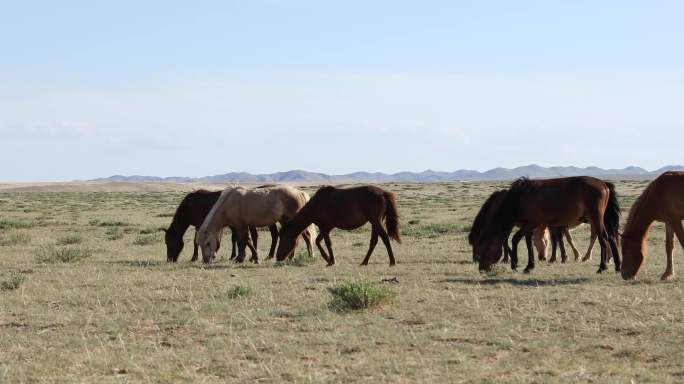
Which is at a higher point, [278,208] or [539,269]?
[278,208]

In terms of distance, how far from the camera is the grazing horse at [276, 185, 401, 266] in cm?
1656

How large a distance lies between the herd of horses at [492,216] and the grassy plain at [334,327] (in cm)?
77

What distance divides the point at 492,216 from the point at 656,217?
307 cm

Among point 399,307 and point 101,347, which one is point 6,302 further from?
point 399,307

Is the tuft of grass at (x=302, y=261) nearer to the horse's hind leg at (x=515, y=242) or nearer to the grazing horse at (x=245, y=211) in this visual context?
the grazing horse at (x=245, y=211)

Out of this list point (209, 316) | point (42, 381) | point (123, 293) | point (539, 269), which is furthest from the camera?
point (539, 269)

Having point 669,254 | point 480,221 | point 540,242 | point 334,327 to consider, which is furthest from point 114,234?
point 334,327

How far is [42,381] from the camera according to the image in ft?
23.3

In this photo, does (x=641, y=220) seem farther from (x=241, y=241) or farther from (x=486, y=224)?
(x=241, y=241)

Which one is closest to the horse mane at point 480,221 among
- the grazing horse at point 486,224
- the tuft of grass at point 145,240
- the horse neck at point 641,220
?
the grazing horse at point 486,224

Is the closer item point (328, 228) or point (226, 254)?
point (328, 228)

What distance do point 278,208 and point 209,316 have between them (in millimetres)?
8164

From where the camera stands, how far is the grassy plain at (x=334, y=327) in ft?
24.2

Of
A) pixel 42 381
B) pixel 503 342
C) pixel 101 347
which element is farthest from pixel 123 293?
pixel 503 342
